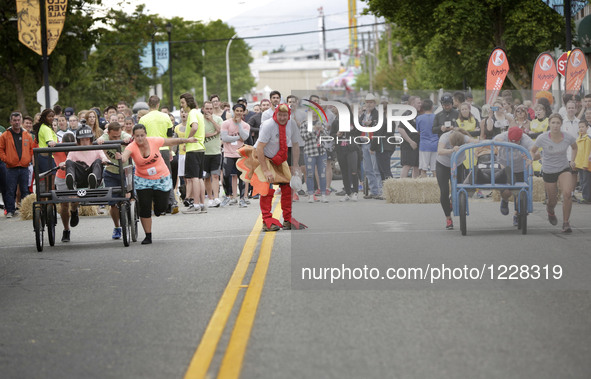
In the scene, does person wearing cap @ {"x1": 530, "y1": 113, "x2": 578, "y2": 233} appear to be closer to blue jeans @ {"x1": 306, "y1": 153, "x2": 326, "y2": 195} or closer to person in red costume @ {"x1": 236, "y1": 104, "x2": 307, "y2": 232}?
person in red costume @ {"x1": 236, "y1": 104, "x2": 307, "y2": 232}

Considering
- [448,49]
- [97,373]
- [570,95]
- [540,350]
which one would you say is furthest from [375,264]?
[448,49]

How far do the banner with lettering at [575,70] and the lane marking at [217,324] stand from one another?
453 inches

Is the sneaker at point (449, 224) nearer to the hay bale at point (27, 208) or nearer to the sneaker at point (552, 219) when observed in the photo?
the sneaker at point (552, 219)

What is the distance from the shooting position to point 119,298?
9414 millimetres

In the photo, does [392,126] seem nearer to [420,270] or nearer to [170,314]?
[420,270]

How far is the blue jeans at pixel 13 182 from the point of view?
20.4 metres

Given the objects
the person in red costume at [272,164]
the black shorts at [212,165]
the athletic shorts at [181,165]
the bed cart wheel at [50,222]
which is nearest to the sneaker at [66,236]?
the bed cart wheel at [50,222]

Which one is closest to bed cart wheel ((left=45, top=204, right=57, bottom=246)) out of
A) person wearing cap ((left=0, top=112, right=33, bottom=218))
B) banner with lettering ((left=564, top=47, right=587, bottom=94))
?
person wearing cap ((left=0, top=112, right=33, bottom=218))

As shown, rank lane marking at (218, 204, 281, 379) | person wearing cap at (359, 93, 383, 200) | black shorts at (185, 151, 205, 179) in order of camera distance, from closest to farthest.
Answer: lane marking at (218, 204, 281, 379) < person wearing cap at (359, 93, 383, 200) < black shorts at (185, 151, 205, 179)

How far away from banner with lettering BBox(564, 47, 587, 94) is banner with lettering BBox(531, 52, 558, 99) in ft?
8.15

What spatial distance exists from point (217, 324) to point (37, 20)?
25791 millimetres

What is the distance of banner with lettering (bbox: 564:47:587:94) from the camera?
70.6 feet

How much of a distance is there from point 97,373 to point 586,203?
12273mm

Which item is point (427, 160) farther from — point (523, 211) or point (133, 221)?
point (133, 221)
